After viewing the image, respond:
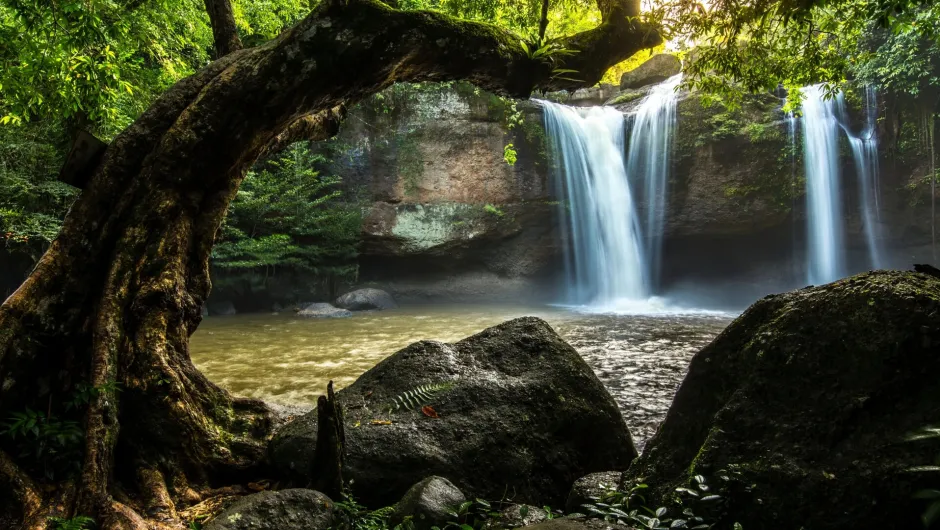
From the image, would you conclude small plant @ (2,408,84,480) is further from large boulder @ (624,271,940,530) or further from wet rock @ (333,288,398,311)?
wet rock @ (333,288,398,311)

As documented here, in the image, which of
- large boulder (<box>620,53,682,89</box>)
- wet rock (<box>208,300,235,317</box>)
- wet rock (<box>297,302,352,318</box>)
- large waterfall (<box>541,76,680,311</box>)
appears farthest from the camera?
large boulder (<box>620,53,682,89</box>)

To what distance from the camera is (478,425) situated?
339cm

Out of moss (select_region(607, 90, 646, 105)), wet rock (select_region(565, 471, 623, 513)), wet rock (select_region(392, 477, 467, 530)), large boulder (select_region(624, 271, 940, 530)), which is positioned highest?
moss (select_region(607, 90, 646, 105))

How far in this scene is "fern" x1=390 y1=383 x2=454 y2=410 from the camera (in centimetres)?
351

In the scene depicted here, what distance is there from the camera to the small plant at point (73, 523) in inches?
81.7

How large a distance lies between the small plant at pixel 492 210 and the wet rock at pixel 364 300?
17.2 feet

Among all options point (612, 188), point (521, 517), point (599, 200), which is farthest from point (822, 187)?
point (521, 517)

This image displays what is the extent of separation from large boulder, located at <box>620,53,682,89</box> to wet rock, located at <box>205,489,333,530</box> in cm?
2324

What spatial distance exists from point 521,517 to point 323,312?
14.1m

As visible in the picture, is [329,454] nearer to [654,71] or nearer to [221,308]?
[221,308]

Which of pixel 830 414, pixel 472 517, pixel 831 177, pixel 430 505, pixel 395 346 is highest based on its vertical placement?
pixel 831 177

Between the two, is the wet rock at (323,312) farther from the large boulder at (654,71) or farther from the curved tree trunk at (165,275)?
the large boulder at (654,71)

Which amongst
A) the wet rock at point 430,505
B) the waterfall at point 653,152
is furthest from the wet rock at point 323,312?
the wet rock at point 430,505

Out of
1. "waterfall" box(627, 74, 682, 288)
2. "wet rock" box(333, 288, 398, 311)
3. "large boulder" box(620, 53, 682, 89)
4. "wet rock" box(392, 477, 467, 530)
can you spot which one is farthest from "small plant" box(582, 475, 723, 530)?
"large boulder" box(620, 53, 682, 89)
